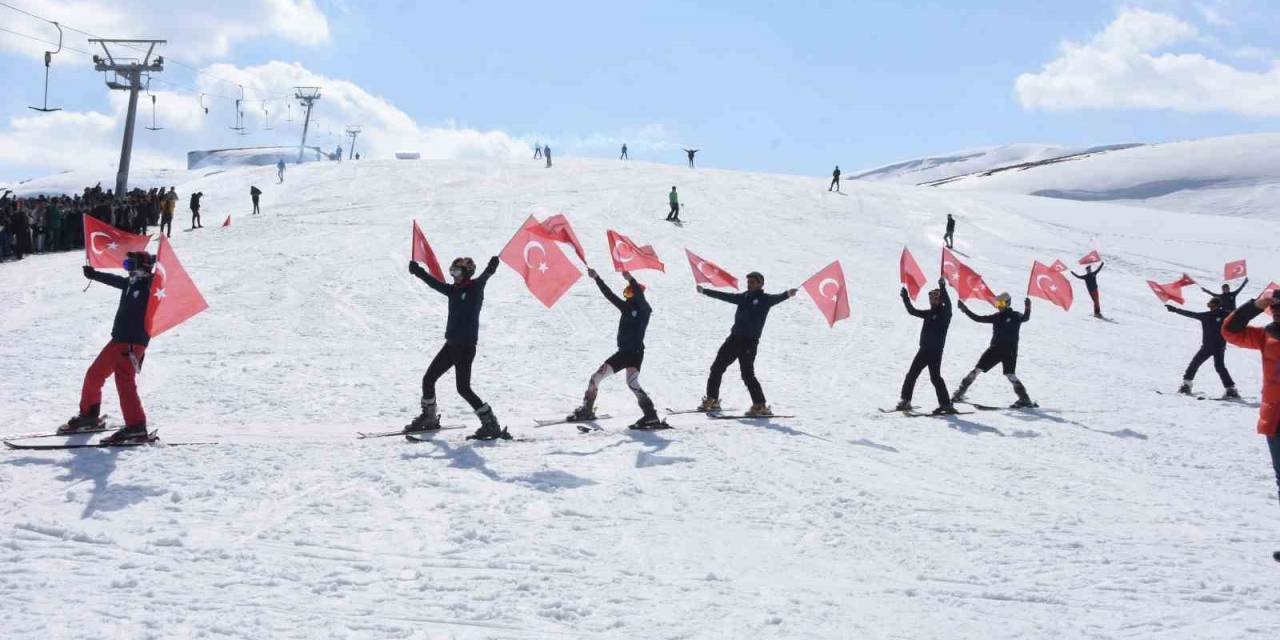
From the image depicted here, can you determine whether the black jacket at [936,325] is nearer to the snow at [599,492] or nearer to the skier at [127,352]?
the snow at [599,492]

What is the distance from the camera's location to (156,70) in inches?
1587

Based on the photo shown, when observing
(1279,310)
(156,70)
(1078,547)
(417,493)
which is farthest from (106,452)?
(156,70)

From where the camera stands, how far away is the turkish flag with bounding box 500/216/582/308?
10547mm

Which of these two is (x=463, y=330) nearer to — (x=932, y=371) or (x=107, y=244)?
(x=107, y=244)

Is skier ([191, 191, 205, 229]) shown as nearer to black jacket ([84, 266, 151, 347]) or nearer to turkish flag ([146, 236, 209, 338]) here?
turkish flag ([146, 236, 209, 338])

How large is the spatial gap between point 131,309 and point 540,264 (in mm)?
4182

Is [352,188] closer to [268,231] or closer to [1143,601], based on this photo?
[268,231]

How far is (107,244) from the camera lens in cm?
952

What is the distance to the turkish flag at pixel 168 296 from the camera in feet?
27.2

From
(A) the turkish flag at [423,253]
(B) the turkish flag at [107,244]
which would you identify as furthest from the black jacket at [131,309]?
(A) the turkish flag at [423,253]

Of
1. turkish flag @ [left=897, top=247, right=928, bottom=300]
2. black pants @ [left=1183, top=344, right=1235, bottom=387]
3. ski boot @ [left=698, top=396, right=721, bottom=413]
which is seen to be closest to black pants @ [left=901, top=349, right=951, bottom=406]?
turkish flag @ [left=897, top=247, right=928, bottom=300]

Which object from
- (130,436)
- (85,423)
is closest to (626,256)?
(130,436)

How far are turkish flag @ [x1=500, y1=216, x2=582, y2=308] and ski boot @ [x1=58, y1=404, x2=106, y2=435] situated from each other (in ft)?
14.0

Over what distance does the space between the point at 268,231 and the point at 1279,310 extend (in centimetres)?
2681
